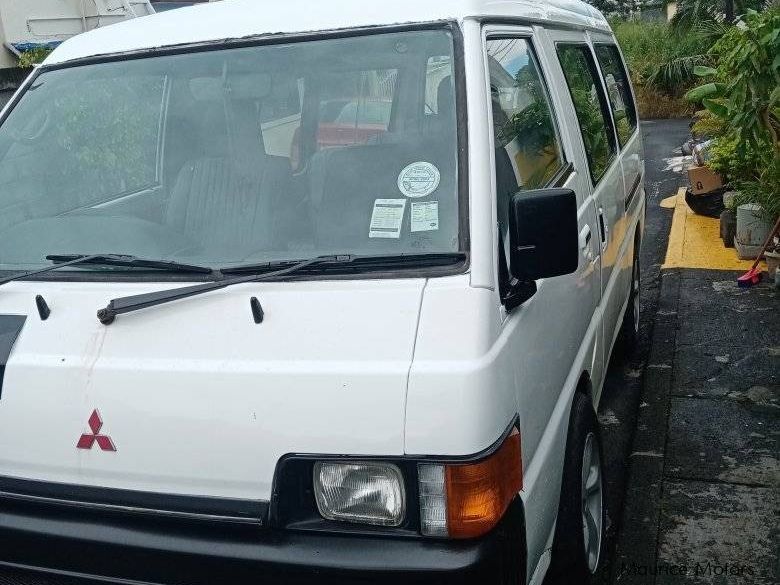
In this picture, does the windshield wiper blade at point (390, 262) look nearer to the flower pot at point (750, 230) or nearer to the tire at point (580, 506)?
the tire at point (580, 506)

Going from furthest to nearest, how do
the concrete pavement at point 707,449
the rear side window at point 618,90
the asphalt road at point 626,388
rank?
1. the rear side window at point 618,90
2. the asphalt road at point 626,388
3. the concrete pavement at point 707,449

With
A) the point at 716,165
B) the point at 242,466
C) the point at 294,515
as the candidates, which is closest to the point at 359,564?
the point at 294,515

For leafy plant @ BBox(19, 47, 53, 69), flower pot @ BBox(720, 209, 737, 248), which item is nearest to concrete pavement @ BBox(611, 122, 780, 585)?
flower pot @ BBox(720, 209, 737, 248)

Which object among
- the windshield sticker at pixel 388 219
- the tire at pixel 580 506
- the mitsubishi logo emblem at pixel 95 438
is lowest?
the tire at pixel 580 506

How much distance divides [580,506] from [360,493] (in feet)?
3.77

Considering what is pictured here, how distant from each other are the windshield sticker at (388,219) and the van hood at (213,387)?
0.22 m

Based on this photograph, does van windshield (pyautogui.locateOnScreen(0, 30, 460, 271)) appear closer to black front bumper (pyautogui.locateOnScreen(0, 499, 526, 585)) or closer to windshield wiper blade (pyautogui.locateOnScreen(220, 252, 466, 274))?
windshield wiper blade (pyautogui.locateOnScreen(220, 252, 466, 274))

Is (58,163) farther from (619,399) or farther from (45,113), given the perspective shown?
(619,399)

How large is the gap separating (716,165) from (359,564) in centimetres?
738

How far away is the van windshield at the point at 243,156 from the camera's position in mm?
2605

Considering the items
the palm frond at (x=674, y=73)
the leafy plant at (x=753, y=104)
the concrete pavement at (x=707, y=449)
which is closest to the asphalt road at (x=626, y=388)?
the concrete pavement at (x=707, y=449)

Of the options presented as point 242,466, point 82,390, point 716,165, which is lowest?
point 716,165

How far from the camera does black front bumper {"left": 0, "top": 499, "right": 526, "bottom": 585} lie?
2.09 m

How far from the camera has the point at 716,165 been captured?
27.8 feet
